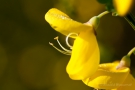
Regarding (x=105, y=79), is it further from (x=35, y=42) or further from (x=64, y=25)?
(x=35, y=42)

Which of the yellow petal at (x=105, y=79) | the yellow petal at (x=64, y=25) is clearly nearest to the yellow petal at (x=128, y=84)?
the yellow petal at (x=105, y=79)

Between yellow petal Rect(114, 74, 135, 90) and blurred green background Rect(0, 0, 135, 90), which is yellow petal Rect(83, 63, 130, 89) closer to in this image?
yellow petal Rect(114, 74, 135, 90)

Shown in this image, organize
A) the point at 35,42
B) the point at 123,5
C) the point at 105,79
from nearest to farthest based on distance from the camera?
1. the point at 123,5
2. the point at 105,79
3. the point at 35,42

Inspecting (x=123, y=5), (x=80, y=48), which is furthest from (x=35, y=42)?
(x=123, y=5)

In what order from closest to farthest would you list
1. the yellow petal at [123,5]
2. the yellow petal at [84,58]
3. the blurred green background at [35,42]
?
the yellow petal at [123,5] → the yellow petal at [84,58] → the blurred green background at [35,42]

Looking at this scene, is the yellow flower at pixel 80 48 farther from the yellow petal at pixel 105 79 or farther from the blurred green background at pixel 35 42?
the blurred green background at pixel 35 42

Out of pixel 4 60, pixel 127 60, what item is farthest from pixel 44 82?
pixel 127 60

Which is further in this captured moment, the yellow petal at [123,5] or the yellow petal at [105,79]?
the yellow petal at [105,79]

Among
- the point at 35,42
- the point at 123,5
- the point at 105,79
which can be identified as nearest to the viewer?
the point at 123,5

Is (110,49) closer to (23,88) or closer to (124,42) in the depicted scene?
(124,42)
